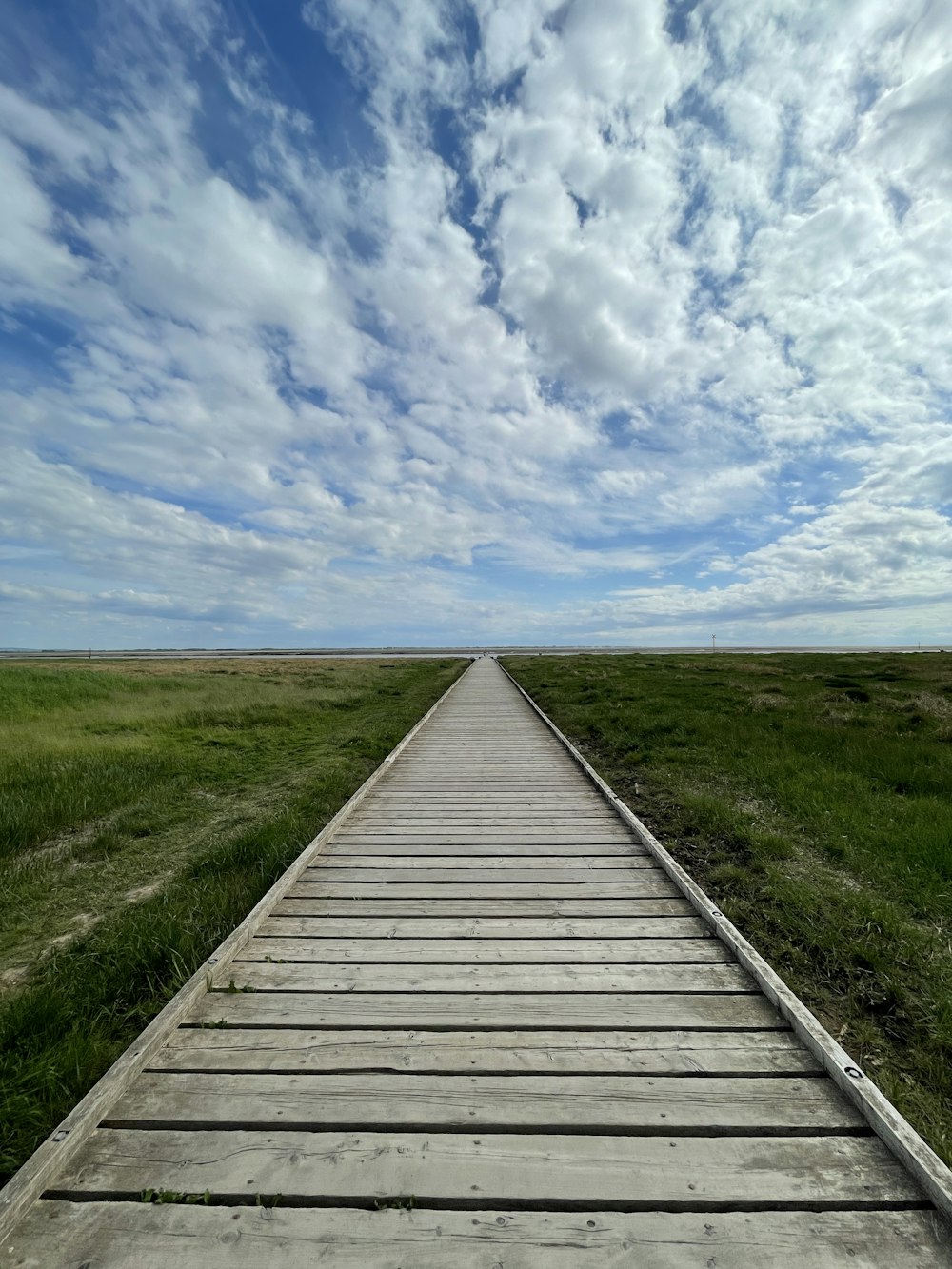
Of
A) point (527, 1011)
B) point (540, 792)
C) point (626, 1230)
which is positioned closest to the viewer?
point (626, 1230)

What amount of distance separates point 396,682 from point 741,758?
21.6 metres

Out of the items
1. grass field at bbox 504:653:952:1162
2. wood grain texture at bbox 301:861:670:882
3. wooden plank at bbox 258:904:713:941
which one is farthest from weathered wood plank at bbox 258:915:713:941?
grass field at bbox 504:653:952:1162

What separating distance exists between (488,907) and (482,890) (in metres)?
0.31

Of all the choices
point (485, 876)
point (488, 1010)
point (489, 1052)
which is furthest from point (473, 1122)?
point (485, 876)

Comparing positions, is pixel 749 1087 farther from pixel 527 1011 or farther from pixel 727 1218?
pixel 527 1011

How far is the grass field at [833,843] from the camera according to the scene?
11.7ft

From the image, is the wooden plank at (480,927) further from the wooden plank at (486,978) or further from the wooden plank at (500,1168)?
the wooden plank at (500,1168)

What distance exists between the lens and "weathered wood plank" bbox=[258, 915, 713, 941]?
400cm

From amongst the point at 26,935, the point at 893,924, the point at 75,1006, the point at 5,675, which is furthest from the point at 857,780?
the point at 5,675

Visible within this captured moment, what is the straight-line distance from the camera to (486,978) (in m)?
3.46

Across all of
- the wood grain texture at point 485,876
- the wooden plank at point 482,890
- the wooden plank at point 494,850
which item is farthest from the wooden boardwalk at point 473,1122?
the wooden plank at point 494,850

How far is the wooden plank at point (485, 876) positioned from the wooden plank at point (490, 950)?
958 millimetres

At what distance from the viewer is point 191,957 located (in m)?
4.08

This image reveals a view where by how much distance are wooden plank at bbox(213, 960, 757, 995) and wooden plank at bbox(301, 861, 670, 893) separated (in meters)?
1.29
